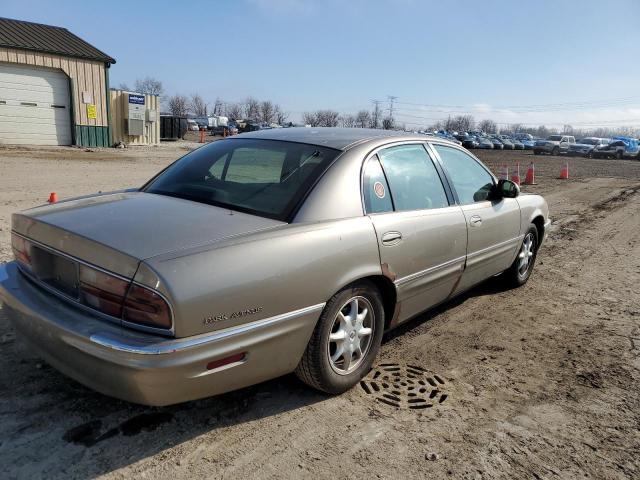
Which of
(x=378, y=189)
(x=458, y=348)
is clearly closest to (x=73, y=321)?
(x=378, y=189)

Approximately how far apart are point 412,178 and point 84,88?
70.2ft

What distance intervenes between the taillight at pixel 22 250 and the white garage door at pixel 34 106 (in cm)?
2005

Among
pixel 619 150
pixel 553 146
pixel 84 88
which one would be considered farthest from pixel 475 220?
pixel 553 146

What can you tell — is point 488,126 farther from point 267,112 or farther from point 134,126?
point 134,126

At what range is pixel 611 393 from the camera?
3381 millimetres

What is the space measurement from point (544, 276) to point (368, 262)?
3752mm

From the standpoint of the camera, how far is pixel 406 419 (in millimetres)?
2965

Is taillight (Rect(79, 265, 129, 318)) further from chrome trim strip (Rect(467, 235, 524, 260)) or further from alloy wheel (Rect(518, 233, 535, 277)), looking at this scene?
alloy wheel (Rect(518, 233, 535, 277))

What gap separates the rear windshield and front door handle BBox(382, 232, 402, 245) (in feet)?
1.89

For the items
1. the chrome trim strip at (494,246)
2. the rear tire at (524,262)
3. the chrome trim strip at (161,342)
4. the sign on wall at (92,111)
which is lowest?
the rear tire at (524,262)

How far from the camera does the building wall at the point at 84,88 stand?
20.1 meters

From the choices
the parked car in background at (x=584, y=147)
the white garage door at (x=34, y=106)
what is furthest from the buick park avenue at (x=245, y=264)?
the parked car in background at (x=584, y=147)

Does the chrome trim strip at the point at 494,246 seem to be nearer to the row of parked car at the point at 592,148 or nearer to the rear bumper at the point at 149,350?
the rear bumper at the point at 149,350

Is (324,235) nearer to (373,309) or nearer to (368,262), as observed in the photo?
(368,262)
